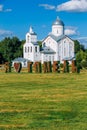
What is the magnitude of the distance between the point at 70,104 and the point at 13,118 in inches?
117

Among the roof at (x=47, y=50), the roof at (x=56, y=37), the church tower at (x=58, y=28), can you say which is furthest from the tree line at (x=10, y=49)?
the church tower at (x=58, y=28)

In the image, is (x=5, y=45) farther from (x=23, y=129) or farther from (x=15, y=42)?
(x=23, y=129)

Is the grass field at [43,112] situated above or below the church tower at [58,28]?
below

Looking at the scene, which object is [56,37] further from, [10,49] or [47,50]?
[10,49]

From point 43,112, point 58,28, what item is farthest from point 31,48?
point 43,112

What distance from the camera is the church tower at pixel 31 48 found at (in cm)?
10219

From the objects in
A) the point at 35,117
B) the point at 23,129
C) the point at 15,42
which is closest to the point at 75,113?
the point at 35,117

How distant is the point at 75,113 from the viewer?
1160cm

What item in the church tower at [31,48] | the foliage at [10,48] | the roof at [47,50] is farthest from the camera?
the foliage at [10,48]

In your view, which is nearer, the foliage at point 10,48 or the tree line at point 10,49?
the tree line at point 10,49

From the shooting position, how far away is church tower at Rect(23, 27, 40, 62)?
10219 cm

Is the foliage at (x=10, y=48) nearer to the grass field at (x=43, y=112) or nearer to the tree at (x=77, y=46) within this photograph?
the tree at (x=77, y=46)

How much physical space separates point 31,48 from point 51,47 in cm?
504

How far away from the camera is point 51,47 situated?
10481 centimetres
